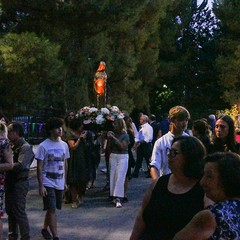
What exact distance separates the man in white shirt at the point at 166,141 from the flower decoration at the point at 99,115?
611 cm

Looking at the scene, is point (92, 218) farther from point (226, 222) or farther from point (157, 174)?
point (226, 222)

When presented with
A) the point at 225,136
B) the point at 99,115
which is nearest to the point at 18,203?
the point at 225,136

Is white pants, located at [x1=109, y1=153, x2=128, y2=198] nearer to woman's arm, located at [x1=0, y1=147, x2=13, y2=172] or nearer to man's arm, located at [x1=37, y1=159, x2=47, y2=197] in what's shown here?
man's arm, located at [x1=37, y1=159, x2=47, y2=197]

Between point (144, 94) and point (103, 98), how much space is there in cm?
1701

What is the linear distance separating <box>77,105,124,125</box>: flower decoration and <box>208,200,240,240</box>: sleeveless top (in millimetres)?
9629

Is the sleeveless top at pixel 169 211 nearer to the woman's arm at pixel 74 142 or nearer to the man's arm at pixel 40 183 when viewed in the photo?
the man's arm at pixel 40 183

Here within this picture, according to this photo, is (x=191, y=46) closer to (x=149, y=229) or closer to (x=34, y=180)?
(x=34, y=180)

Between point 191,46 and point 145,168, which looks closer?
point 145,168

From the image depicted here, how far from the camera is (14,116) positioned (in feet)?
61.7

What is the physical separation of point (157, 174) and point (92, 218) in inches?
153

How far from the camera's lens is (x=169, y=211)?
12.6 feet

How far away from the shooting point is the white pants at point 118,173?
450 inches

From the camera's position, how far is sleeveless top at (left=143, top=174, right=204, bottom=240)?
3.82 m

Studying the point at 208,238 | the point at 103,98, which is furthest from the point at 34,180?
the point at 208,238
